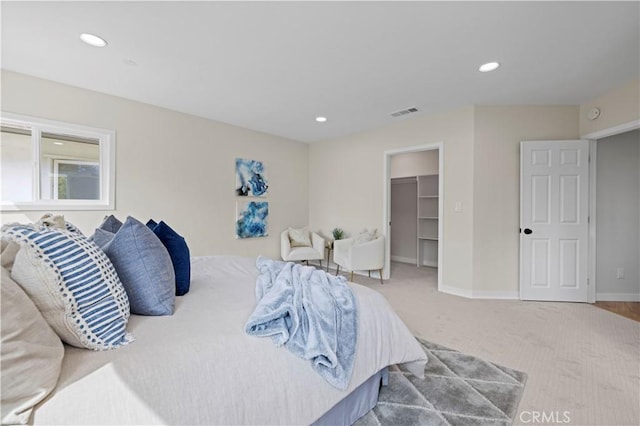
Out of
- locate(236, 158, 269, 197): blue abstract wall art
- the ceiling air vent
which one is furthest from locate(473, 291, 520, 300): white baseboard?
locate(236, 158, 269, 197): blue abstract wall art

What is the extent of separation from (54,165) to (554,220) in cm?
595

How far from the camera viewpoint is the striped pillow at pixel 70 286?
917 millimetres

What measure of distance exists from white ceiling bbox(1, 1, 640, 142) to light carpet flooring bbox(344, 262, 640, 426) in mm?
2487

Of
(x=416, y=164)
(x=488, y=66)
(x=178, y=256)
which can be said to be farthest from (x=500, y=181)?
(x=178, y=256)

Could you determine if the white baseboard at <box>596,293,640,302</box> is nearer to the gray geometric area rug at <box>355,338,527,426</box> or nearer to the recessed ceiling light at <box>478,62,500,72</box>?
the gray geometric area rug at <box>355,338,527,426</box>

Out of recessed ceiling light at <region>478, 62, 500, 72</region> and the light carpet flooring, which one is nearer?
the light carpet flooring

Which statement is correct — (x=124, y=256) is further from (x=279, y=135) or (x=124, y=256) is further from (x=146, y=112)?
(x=279, y=135)

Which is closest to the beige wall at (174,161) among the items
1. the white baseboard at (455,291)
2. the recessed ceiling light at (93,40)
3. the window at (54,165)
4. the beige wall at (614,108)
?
the window at (54,165)

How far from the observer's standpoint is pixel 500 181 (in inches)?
143

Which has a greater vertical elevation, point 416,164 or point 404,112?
point 404,112

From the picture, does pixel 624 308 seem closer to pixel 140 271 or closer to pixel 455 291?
pixel 455 291

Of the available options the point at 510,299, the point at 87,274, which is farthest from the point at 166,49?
the point at 510,299

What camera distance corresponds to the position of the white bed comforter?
824 millimetres

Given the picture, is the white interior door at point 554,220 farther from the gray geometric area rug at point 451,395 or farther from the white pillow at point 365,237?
the gray geometric area rug at point 451,395
